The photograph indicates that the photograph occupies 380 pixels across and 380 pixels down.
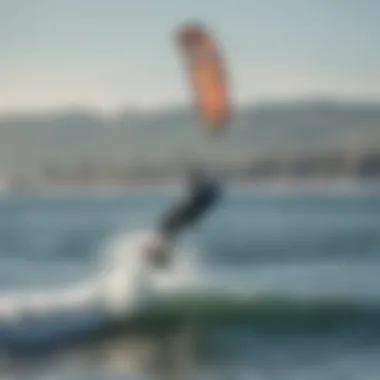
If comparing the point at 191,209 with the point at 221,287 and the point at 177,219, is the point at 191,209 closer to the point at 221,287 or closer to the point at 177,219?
the point at 177,219

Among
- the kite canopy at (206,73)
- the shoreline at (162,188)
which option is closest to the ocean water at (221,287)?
the shoreline at (162,188)

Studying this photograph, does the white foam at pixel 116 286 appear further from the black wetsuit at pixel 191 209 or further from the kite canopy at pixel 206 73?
the kite canopy at pixel 206 73

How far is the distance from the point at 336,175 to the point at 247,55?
31 cm

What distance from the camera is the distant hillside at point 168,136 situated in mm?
1762

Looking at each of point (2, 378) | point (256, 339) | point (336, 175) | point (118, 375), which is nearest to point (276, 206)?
point (336, 175)

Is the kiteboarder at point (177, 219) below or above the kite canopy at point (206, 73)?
below

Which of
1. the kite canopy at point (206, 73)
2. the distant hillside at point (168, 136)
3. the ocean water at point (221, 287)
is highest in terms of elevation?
the kite canopy at point (206, 73)

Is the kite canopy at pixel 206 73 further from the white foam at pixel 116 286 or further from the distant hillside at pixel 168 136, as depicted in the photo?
the white foam at pixel 116 286

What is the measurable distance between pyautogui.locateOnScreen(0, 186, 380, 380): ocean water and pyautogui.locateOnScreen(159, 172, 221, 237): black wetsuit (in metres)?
0.02

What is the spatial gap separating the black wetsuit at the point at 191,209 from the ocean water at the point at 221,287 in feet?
0.07

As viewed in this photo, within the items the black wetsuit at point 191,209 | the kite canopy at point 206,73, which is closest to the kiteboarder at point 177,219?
the black wetsuit at point 191,209

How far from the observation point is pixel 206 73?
5.72 ft

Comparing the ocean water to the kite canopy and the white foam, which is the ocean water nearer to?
the white foam

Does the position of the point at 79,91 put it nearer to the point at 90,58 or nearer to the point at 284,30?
the point at 90,58
